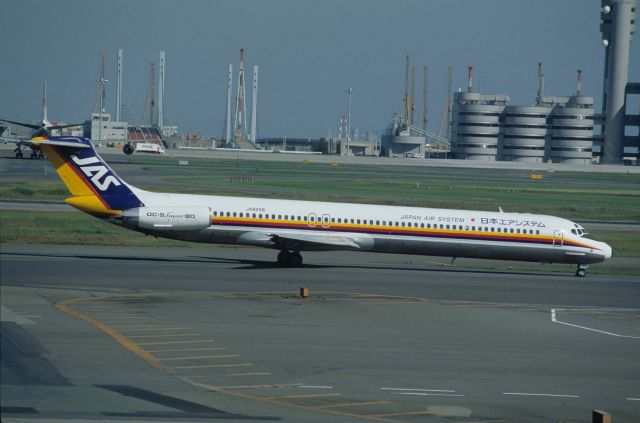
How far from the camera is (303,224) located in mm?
47688

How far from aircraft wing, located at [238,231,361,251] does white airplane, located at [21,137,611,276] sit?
1.9 inches

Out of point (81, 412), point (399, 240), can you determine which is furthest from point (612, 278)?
point (81, 412)

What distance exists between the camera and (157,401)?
21859mm

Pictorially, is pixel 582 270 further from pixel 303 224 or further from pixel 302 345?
pixel 302 345

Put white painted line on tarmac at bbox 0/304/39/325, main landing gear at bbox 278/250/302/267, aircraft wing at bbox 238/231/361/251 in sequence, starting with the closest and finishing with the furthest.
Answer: white painted line on tarmac at bbox 0/304/39/325
aircraft wing at bbox 238/231/361/251
main landing gear at bbox 278/250/302/267

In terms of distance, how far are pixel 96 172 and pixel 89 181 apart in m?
0.55

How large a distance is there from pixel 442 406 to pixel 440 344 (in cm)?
694

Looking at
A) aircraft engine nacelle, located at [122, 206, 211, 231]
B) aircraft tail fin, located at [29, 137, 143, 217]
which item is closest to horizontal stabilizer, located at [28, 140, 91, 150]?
aircraft tail fin, located at [29, 137, 143, 217]

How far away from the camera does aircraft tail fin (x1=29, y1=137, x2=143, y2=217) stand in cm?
4678

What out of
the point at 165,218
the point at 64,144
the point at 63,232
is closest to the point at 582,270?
the point at 165,218

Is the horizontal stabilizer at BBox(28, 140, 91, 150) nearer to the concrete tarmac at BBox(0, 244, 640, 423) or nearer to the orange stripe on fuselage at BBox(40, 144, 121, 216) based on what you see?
the orange stripe on fuselage at BBox(40, 144, 121, 216)

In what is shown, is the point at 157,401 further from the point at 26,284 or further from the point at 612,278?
the point at 612,278

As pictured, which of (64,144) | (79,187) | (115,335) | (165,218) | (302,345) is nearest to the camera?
(115,335)

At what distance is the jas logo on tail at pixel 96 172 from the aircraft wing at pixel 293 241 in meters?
6.87
